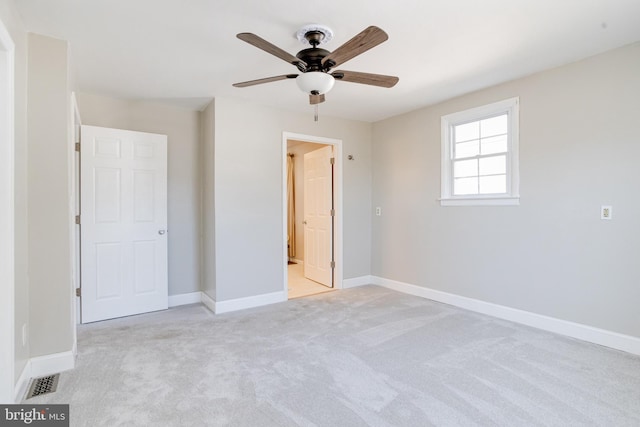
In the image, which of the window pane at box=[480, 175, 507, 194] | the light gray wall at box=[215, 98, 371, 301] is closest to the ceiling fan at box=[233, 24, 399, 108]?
the light gray wall at box=[215, 98, 371, 301]

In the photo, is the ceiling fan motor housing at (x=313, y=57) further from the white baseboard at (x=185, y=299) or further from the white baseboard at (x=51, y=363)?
the white baseboard at (x=185, y=299)

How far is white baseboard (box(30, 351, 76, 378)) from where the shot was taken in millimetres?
2346

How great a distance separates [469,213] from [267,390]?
2944 mm

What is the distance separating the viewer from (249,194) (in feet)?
13.3

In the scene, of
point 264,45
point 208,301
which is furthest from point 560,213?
point 208,301

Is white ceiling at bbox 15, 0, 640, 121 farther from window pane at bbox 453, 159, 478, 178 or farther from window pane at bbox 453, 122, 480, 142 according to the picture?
window pane at bbox 453, 159, 478, 178

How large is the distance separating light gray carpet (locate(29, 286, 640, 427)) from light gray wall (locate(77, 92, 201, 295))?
798mm

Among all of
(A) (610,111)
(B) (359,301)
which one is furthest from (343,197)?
(A) (610,111)

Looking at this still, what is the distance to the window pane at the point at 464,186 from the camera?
3.84 metres

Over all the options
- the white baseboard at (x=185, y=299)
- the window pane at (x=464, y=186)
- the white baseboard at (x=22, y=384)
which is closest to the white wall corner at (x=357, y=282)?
the window pane at (x=464, y=186)

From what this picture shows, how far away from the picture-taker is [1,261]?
1.83 meters

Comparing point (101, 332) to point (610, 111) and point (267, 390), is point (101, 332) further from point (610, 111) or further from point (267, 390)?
point (610, 111)

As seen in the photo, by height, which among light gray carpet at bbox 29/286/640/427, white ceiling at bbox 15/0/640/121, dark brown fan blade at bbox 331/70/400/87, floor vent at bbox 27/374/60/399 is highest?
white ceiling at bbox 15/0/640/121

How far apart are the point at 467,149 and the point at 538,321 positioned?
Answer: 200cm
